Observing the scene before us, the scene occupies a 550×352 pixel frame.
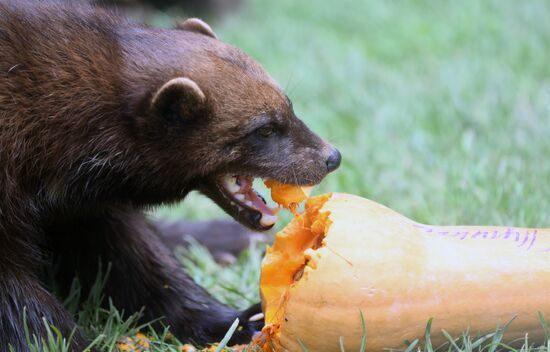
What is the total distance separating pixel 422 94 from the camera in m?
6.86

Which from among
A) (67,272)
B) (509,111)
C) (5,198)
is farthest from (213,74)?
(509,111)

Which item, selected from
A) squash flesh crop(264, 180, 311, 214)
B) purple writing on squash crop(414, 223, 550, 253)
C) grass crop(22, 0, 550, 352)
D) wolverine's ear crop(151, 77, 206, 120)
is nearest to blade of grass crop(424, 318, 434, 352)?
grass crop(22, 0, 550, 352)

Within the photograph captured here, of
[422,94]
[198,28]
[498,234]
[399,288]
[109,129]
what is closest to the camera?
[399,288]

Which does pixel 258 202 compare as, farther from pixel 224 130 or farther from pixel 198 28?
pixel 198 28

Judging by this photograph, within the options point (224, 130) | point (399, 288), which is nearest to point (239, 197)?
point (224, 130)

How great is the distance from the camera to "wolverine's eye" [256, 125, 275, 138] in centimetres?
347

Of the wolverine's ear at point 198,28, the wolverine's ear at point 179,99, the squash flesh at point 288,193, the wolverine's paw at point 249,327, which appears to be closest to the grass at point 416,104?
the wolverine's paw at point 249,327

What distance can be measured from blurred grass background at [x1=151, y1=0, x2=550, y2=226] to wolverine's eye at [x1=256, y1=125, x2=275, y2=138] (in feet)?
4.67

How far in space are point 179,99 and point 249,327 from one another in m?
0.98

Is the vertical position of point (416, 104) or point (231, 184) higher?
point (231, 184)

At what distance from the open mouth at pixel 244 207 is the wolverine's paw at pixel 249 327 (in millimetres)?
333

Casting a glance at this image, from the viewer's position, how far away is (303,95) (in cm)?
711

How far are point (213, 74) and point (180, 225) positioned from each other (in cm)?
183

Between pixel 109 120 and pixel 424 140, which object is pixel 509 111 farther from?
pixel 109 120
